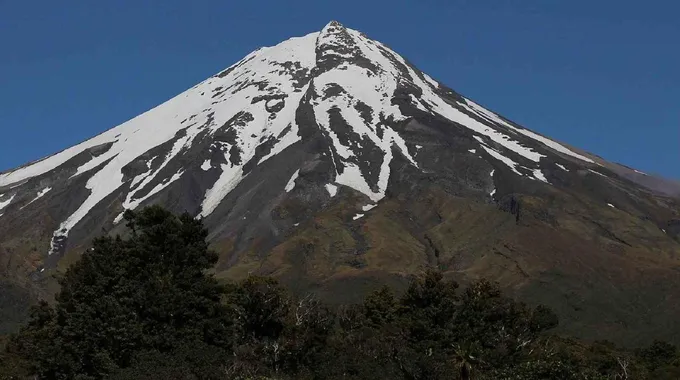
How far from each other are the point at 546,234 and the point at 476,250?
1312 cm

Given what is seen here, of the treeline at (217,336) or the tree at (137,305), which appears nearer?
the treeline at (217,336)

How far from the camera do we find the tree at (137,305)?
62.7 m

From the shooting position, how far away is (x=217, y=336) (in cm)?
6506

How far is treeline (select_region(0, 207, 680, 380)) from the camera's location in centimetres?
6138

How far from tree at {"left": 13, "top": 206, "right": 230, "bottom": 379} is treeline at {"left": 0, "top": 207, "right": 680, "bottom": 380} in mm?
82

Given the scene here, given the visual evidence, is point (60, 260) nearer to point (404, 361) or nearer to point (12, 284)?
point (12, 284)

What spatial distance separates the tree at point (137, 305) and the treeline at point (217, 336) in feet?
0.27

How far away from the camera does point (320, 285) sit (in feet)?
533

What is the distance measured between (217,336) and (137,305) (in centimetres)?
523

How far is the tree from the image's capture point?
62.7 metres

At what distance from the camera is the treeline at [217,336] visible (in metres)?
61.4

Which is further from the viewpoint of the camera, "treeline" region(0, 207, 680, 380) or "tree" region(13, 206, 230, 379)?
"tree" region(13, 206, 230, 379)

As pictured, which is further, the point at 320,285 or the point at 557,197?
the point at 557,197

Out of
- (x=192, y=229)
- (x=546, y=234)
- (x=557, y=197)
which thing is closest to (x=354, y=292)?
(x=546, y=234)
